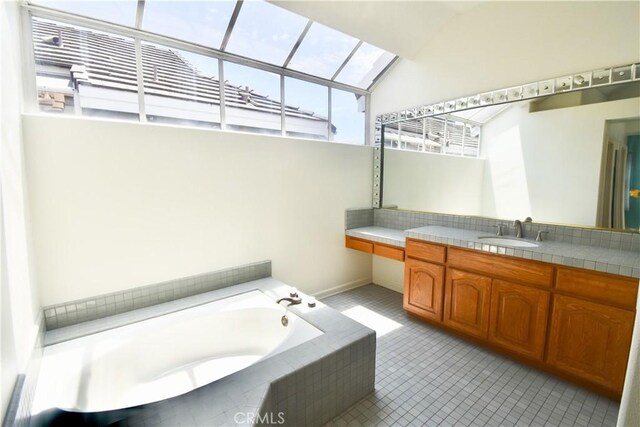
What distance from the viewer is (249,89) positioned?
2764mm

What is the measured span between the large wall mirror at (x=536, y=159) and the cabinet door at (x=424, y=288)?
0.73 meters

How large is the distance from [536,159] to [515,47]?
3.07 feet

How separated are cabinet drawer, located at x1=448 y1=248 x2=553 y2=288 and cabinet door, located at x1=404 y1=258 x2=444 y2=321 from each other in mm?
194

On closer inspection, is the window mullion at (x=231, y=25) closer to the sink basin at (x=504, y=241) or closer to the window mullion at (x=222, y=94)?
the window mullion at (x=222, y=94)

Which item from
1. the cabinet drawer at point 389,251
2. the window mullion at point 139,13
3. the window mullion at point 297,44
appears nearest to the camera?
the window mullion at point 139,13

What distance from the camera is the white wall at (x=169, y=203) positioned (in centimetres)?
189

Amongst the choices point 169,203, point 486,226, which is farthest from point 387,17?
point 169,203

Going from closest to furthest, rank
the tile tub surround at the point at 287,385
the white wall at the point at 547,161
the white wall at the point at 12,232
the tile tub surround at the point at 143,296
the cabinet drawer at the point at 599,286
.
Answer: the white wall at the point at 12,232 < the tile tub surround at the point at 287,385 < the cabinet drawer at the point at 599,286 < the tile tub surround at the point at 143,296 < the white wall at the point at 547,161

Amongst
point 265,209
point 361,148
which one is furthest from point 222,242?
point 361,148

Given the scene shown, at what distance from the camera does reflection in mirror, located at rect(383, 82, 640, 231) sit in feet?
6.84

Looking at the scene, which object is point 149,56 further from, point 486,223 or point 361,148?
point 486,223

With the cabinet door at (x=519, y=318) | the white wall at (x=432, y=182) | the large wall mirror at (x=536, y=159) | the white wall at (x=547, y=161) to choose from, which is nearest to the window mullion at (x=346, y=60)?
the large wall mirror at (x=536, y=159)

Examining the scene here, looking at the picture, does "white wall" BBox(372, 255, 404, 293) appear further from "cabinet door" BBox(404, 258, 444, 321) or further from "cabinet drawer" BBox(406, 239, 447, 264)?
"cabinet drawer" BBox(406, 239, 447, 264)

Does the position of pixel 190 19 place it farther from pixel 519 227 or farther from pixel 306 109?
pixel 519 227
